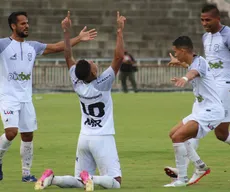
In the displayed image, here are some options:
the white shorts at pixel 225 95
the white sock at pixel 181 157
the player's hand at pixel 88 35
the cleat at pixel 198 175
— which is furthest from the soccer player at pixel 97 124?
the white shorts at pixel 225 95

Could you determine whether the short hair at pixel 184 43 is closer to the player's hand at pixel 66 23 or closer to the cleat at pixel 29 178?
the player's hand at pixel 66 23

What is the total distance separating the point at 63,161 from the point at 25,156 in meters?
2.89

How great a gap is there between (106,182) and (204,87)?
199 centimetres

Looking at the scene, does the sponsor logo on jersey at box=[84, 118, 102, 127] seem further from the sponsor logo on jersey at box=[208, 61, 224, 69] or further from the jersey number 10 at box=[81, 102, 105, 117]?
the sponsor logo on jersey at box=[208, 61, 224, 69]

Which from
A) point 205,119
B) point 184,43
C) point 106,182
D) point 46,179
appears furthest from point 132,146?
point 46,179

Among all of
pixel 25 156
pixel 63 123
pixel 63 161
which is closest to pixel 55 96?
pixel 63 123

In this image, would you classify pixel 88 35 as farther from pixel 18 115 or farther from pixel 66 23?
pixel 18 115

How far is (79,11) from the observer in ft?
156

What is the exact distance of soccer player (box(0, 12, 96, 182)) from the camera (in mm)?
13945

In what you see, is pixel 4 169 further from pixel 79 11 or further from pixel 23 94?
pixel 79 11

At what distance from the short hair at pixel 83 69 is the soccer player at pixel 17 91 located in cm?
163

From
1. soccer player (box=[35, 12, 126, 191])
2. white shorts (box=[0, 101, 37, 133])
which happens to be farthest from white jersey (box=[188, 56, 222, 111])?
white shorts (box=[0, 101, 37, 133])

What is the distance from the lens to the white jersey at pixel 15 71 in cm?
1405

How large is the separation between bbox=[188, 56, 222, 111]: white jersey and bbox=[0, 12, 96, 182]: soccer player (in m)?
1.77
